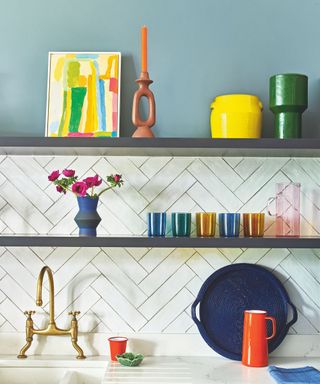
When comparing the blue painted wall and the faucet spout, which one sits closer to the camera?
the faucet spout

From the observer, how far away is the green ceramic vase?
2.55 metres

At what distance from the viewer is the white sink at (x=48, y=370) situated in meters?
2.60

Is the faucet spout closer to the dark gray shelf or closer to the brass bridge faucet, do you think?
the brass bridge faucet

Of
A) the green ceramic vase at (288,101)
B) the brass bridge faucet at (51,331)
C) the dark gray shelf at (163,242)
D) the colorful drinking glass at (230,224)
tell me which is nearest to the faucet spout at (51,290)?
the brass bridge faucet at (51,331)

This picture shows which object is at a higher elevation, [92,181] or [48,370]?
[92,181]

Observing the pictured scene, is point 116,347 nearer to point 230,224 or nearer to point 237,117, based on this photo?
point 230,224

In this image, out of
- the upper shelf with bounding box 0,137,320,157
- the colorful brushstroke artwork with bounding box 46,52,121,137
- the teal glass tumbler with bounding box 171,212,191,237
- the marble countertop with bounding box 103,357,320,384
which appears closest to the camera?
the marble countertop with bounding box 103,357,320,384

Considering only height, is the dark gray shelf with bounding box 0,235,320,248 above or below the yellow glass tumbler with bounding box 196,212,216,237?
below

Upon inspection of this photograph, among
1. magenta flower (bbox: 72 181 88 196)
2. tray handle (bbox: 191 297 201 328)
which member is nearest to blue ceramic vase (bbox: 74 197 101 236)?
magenta flower (bbox: 72 181 88 196)

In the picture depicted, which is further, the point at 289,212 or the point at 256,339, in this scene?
the point at 289,212

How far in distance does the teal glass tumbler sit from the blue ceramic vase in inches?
11.9

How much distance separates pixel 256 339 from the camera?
8.30ft

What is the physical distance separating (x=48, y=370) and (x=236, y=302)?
826mm

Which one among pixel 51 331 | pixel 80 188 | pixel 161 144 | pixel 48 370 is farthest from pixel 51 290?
pixel 161 144
